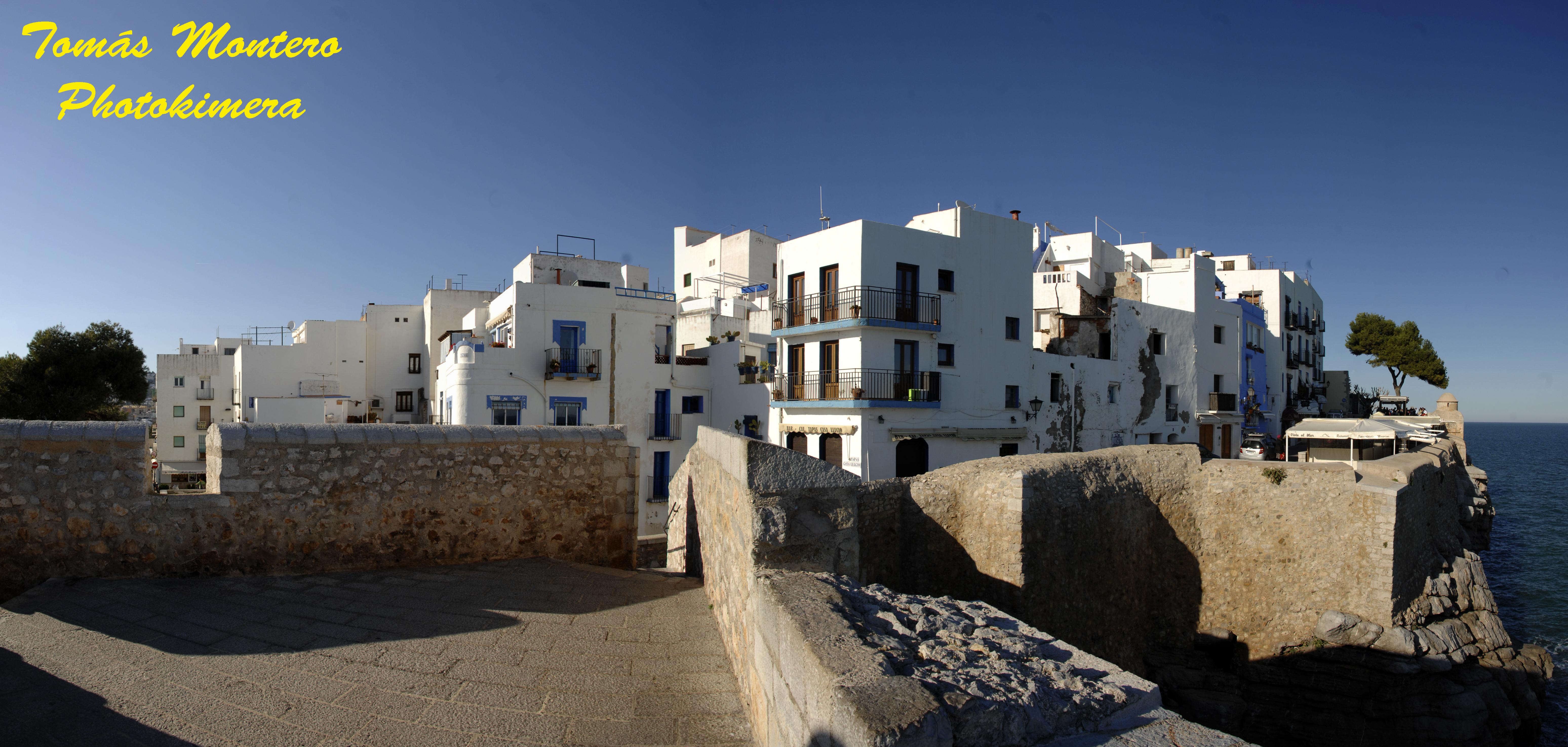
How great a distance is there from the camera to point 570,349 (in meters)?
24.2

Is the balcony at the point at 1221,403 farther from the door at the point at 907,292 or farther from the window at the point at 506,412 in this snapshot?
the window at the point at 506,412

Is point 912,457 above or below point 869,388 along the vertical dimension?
below

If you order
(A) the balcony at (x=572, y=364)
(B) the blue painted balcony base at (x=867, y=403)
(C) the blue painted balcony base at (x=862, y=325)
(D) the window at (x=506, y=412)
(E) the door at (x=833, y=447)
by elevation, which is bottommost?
(E) the door at (x=833, y=447)

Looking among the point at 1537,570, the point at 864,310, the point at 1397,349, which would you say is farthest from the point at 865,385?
the point at 1397,349

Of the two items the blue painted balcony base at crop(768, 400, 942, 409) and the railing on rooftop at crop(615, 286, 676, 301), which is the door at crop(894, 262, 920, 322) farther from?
the railing on rooftop at crop(615, 286, 676, 301)

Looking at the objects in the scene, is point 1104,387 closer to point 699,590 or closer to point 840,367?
point 840,367

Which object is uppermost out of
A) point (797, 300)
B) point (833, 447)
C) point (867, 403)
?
point (797, 300)

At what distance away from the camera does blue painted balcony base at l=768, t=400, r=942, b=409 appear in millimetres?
20859

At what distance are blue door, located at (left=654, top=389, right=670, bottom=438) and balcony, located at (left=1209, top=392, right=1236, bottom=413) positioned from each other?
Answer: 22.3m

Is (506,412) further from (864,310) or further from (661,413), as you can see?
(864,310)

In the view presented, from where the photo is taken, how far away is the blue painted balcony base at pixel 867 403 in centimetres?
2086

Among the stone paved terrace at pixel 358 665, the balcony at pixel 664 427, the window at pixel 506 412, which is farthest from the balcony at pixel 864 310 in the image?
the stone paved terrace at pixel 358 665

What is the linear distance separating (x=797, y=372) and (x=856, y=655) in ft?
64.9

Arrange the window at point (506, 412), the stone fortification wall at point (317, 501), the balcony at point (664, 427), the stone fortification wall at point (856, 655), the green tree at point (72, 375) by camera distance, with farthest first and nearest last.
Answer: the green tree at point (72, 375), the balcony at point (664, 427), the window at point (506, 412), the stone fortification wall at point (317, 501), the stone fortification wall at point (856, 655)
